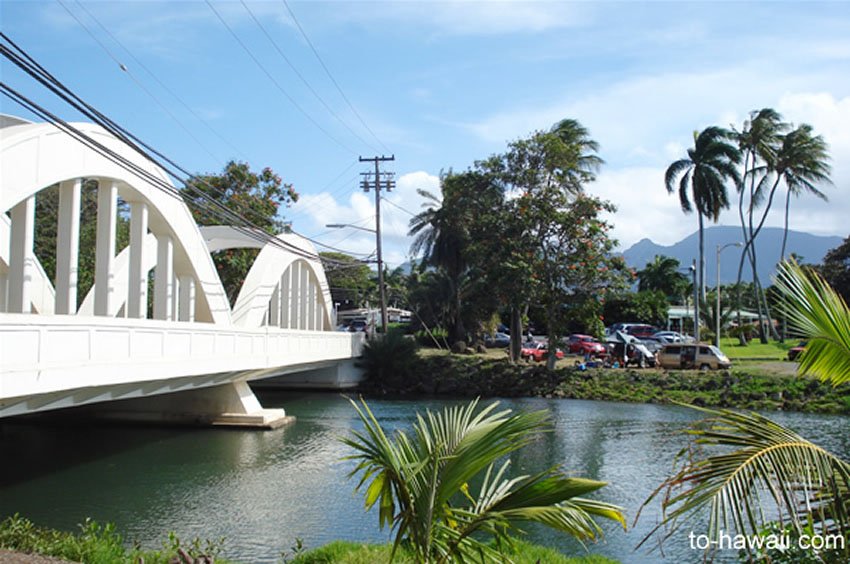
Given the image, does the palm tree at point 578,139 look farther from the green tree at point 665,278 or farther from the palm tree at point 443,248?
the green tree at point 665,278

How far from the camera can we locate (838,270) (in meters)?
57.3

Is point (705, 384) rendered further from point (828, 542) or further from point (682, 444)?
point (828, 542)

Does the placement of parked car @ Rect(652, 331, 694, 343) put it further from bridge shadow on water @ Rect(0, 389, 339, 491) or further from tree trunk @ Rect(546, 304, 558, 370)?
bridge shadow on water @ Rect(0, 389, 339, 491)

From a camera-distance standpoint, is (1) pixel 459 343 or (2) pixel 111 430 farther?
(1) pixel 459 343

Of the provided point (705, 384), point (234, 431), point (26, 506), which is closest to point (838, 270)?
point (705, 384)

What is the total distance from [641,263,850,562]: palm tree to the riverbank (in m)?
29.2

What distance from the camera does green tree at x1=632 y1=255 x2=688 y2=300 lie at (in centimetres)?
7538

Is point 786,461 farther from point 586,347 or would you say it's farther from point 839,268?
point 839,268

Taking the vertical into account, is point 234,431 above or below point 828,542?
below

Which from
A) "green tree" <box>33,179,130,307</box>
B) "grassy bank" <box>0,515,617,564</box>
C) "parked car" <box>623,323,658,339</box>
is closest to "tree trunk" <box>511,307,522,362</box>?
"parked car" <box>623,323,658,339</box>

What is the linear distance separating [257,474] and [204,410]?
8212 mm

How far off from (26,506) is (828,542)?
14661mm

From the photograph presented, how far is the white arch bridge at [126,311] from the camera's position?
542 inches

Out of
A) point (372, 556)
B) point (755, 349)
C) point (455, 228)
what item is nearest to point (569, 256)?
point (455, 228)
